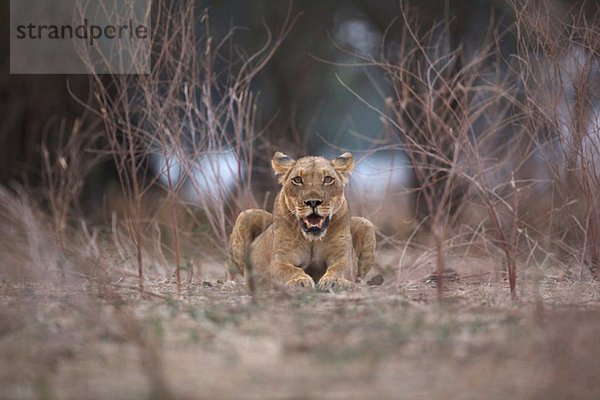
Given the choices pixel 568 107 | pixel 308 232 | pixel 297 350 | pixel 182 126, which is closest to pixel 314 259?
pixel 308 232

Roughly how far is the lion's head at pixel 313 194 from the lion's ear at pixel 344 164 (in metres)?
0.05

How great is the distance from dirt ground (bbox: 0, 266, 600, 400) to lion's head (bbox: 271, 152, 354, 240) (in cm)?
135

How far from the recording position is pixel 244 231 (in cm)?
827

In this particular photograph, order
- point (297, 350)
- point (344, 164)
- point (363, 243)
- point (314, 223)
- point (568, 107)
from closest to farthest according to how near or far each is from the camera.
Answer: point (297, 350), point (568, 107), point (314, 223), point (344, 164), point (363, 243)

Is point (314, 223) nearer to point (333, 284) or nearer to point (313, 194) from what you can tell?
point (313, 194)

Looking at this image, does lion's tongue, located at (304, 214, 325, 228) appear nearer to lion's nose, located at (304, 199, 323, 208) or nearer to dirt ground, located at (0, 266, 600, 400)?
lion's nose, located at (304, 199, 323, 208)

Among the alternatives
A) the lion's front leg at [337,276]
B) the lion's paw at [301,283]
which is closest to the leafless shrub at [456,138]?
the lion's front leg at [337,276]

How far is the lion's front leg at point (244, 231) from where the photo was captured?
324 inches

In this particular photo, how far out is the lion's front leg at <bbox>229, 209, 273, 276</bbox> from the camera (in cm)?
824

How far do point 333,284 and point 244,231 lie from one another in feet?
4.54

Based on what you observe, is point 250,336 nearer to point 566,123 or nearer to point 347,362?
point 347,362

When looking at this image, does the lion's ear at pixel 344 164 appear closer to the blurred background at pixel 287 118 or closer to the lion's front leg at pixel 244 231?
the blurred background at pixel 287 118

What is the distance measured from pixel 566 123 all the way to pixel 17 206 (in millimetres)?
4021

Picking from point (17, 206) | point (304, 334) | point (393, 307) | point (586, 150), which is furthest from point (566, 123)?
point (17, 206)
